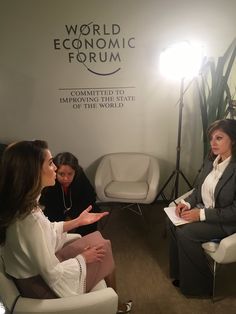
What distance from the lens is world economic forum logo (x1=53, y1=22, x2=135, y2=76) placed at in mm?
3377

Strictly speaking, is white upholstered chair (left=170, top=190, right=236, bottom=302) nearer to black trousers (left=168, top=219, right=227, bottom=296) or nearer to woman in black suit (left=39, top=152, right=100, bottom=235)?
black trousers (left=168, top=219, right=227, bottom=296)

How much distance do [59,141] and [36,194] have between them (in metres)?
2.37

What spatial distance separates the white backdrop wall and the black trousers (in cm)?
165

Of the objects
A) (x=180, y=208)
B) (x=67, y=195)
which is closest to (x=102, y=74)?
(x=67, y=195)

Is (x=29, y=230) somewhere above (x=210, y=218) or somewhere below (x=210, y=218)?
above

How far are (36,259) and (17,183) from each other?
0.35 metres

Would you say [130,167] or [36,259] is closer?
[36,259]

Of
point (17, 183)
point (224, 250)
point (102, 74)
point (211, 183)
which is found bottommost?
point (224, 250)

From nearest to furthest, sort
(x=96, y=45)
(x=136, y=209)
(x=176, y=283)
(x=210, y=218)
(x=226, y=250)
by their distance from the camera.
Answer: (x=226, y=250) < (x=210, y=218) < (x=176, y=283) < (x=96, y=45) < (x=136, y=209)

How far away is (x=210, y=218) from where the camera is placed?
222cm

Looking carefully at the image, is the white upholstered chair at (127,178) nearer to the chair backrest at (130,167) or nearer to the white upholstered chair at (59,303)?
the chair backrest at (130,167)

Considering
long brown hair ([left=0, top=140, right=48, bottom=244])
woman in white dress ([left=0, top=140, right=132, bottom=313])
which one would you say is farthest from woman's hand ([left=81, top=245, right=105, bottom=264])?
long brown hair ([left=0, top=140, right=48, bottom=244])

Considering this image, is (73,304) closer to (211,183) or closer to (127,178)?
(211,183)

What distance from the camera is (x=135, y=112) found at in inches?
144
